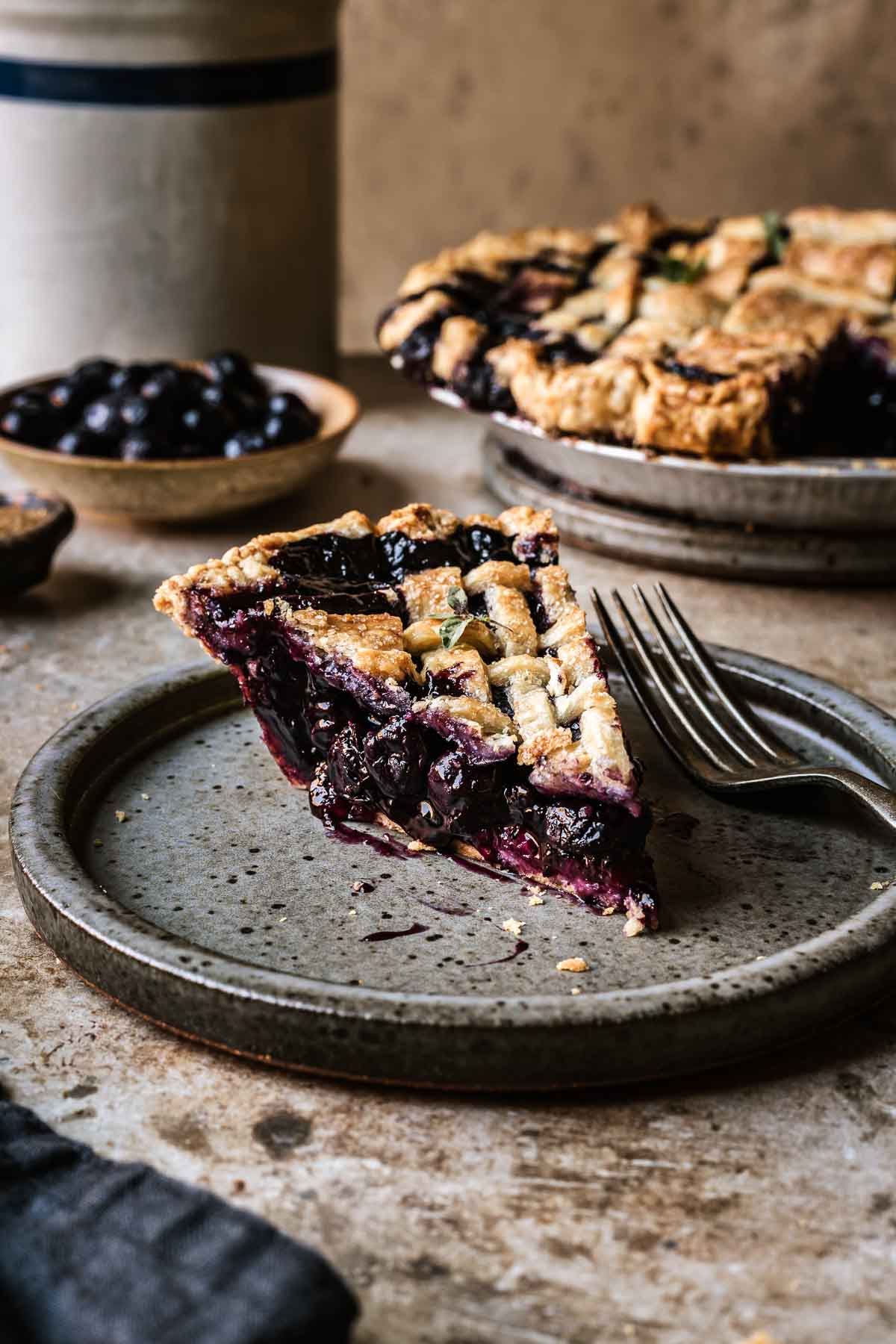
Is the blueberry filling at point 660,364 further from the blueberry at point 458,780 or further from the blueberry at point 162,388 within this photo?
the blueberry at point 458,780

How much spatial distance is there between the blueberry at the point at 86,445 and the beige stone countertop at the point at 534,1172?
2.87 feet

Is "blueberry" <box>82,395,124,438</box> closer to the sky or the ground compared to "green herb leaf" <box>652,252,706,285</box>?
closer to the ground

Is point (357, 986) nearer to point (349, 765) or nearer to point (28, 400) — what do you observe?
point (349, 765)

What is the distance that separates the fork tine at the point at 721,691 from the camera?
1.23 m

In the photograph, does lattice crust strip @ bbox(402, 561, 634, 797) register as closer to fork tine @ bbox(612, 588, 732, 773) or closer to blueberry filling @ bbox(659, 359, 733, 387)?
fork tine @ bbox(612, 588, 732, 773)

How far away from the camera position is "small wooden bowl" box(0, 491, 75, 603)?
5.24ft

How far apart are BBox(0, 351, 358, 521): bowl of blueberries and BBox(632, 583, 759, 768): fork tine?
2.05 feet

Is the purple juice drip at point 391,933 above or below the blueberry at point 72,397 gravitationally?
below

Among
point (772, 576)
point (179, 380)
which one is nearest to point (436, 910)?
point (772, 576)

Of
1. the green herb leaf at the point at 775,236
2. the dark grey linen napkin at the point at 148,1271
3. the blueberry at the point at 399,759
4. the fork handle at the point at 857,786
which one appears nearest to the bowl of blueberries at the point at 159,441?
the green herb leaf at the point at 775,236

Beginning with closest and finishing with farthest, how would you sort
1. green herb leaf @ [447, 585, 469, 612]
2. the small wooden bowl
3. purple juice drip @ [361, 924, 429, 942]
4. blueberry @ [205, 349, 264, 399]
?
purple juice drip @ [361, 924, 429, 942] → green herb leaf @ [447, 585, 469, 612] → the small wooden bowl → blueberry @ [205, 349, 264, 399]

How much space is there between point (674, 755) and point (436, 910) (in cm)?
29

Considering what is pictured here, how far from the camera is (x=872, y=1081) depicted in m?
0.92

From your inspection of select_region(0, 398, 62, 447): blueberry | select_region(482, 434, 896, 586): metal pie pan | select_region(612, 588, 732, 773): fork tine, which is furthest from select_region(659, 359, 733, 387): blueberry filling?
select_region(0, 398, 62, 447): blueberry
